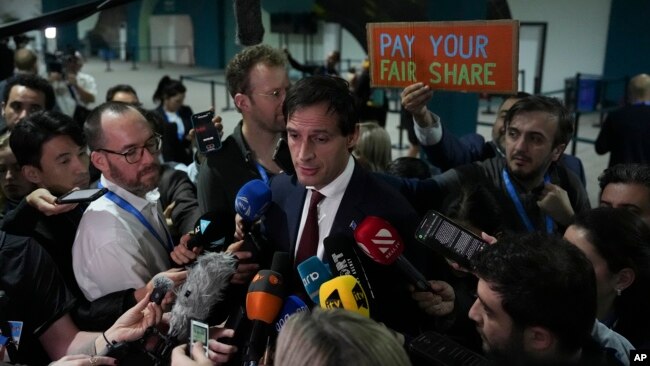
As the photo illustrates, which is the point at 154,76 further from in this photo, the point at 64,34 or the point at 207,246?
the point at 207,246

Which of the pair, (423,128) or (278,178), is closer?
(278,178)

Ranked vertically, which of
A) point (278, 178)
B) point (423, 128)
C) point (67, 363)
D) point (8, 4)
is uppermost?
point (8, 4)

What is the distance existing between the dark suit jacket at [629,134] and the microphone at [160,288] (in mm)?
3838

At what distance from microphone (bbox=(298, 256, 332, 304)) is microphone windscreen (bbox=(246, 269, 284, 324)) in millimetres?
83

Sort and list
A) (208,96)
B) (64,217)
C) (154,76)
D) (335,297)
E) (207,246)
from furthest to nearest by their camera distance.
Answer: (154,76)
(208,96)
(64,217)
(207,246)
(335,297)

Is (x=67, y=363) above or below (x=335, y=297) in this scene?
below

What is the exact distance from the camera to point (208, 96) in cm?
1291

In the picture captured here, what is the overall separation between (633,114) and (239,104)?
3376mm

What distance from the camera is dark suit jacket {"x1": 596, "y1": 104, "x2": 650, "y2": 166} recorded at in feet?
13.5

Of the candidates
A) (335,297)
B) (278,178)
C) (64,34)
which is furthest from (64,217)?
(64,34)

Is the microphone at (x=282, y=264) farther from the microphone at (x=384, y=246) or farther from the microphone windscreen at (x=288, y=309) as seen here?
the microphone at (x=384, y=246)

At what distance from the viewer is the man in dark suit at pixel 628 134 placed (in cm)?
413

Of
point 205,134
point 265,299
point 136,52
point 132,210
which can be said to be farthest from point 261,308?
point 136,52

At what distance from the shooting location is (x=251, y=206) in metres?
1.75
